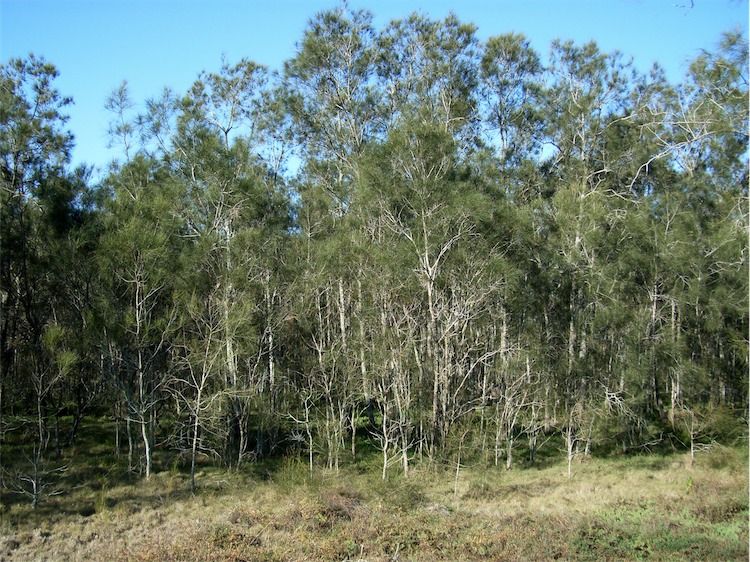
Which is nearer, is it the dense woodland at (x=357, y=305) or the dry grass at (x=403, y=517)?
the dry grass at (x=403, y=517)

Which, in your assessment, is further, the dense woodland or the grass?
the dense woodland

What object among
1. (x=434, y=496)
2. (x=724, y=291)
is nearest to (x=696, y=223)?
(x=724, y=291)

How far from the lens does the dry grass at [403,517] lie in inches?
345

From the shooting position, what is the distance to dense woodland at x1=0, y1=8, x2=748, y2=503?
13.6 m

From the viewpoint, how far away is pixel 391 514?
422 inches

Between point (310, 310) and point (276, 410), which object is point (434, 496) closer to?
point (276, 410)

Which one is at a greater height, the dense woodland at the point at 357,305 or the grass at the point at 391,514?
the dense woodland at the point at 357,305

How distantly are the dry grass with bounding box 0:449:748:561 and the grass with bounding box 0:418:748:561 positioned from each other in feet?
0.09

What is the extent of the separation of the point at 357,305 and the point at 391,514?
5.97 metres

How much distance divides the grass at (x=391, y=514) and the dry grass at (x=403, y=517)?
3 cm

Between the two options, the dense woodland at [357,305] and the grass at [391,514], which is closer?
the grass at [391,514]

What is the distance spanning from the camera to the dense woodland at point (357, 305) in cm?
1365

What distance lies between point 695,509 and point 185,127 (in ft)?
51.7

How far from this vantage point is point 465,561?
Result: 842 cm
